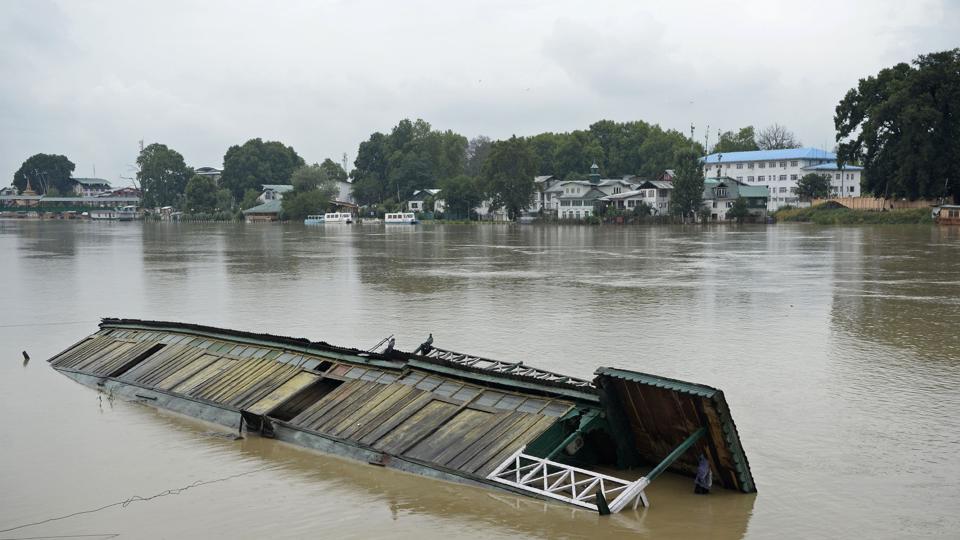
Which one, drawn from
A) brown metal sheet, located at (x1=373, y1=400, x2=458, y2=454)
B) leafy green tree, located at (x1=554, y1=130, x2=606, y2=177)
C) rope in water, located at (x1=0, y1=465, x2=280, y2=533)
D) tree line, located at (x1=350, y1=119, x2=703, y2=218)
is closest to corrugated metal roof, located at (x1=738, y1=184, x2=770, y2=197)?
tree line, located at (x1=350, y1=119, x2=703, y2=218)

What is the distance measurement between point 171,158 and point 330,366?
179780mm

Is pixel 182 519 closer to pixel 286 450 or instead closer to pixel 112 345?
pixel 286 450

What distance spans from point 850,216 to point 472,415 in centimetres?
8657

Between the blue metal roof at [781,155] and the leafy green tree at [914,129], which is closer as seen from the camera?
the leafy green tree at [914,129]

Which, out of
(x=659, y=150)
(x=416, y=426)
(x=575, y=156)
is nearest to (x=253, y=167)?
(x=575, y=156)

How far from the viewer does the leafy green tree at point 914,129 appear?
72.3 metres

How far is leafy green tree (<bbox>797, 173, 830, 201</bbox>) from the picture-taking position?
339ft

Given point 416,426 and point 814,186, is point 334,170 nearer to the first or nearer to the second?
point 814,186

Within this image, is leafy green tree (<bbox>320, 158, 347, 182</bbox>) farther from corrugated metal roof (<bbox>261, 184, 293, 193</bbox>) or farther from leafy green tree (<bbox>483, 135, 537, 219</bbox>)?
leafy green tree (<bbox>483, 135, 537, 219</bbox>)

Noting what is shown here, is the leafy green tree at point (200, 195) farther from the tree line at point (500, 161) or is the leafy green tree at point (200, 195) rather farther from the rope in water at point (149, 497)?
the rope in water at point (149, 497)

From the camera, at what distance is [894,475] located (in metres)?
11.7

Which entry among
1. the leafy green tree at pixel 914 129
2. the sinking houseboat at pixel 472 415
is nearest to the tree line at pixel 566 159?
the leafy green tree at pixel 914 129

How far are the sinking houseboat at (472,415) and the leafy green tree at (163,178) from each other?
175m

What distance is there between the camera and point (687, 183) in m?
101
